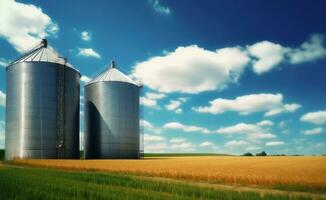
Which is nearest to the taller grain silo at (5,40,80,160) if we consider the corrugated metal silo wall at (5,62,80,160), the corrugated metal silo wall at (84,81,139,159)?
the corrugated metal silo wall at (5,62,80,160)

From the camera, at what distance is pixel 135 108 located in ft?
222

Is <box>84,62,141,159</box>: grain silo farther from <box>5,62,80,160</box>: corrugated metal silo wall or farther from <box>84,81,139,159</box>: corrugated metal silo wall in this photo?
<box>5,62,80,160</box>: corrugated metal silo wall

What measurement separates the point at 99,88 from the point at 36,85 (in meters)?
13.0

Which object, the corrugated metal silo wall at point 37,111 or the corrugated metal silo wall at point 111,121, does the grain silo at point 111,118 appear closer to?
the corrugated metal silo wall at point 111,121

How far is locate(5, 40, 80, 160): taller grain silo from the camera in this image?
5500cm

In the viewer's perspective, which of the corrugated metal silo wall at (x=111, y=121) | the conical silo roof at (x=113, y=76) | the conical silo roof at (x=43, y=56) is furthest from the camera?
the conical silo roof at (x=113, y=76)

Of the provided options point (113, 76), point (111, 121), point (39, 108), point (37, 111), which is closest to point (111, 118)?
point (111, 121)

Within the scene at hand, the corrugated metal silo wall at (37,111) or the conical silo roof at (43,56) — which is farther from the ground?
the conical silo roof at (43,56)

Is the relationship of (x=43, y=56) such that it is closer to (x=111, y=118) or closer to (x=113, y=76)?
(x=113, y=76)

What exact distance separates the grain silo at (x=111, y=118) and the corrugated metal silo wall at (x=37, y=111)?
20.4 ft

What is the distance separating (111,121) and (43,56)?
1640 cm

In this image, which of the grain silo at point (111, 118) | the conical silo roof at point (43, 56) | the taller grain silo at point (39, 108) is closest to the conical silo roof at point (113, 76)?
the grain silo at point (111, 118)

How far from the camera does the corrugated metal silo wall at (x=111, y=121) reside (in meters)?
64.1

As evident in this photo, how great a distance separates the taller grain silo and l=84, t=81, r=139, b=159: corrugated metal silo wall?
5523 mm
